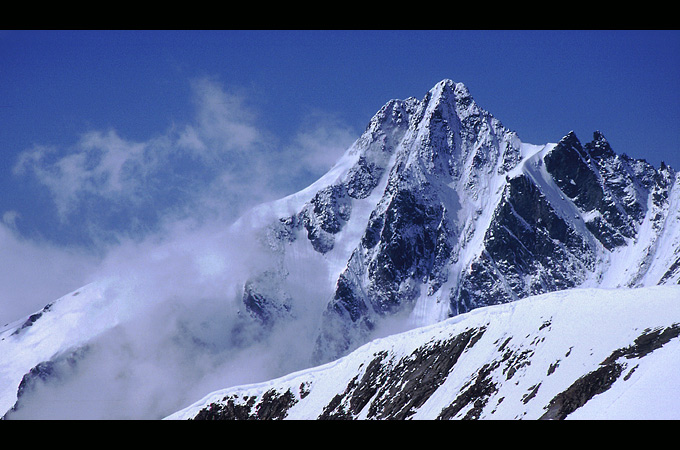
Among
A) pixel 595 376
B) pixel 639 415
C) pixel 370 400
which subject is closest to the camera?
pixel 639 415

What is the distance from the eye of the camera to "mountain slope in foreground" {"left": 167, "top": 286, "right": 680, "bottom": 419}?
47.5m

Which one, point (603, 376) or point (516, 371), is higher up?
point (516, 371)

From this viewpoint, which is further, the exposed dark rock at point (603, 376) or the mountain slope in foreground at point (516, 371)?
the exposed dark rock at point (603, 376)

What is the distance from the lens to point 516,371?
211ft

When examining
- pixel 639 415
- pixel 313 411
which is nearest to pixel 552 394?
pixel 639 415

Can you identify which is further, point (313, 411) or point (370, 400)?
point (313, 411)

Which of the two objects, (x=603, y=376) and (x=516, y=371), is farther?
(x=516, y=371)

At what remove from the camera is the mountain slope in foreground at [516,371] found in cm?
4750

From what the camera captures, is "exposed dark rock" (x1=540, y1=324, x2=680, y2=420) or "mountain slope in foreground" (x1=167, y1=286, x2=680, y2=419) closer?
"mountain slope in foreground" (x1=167, y1=286, x2=680, y2=419)
